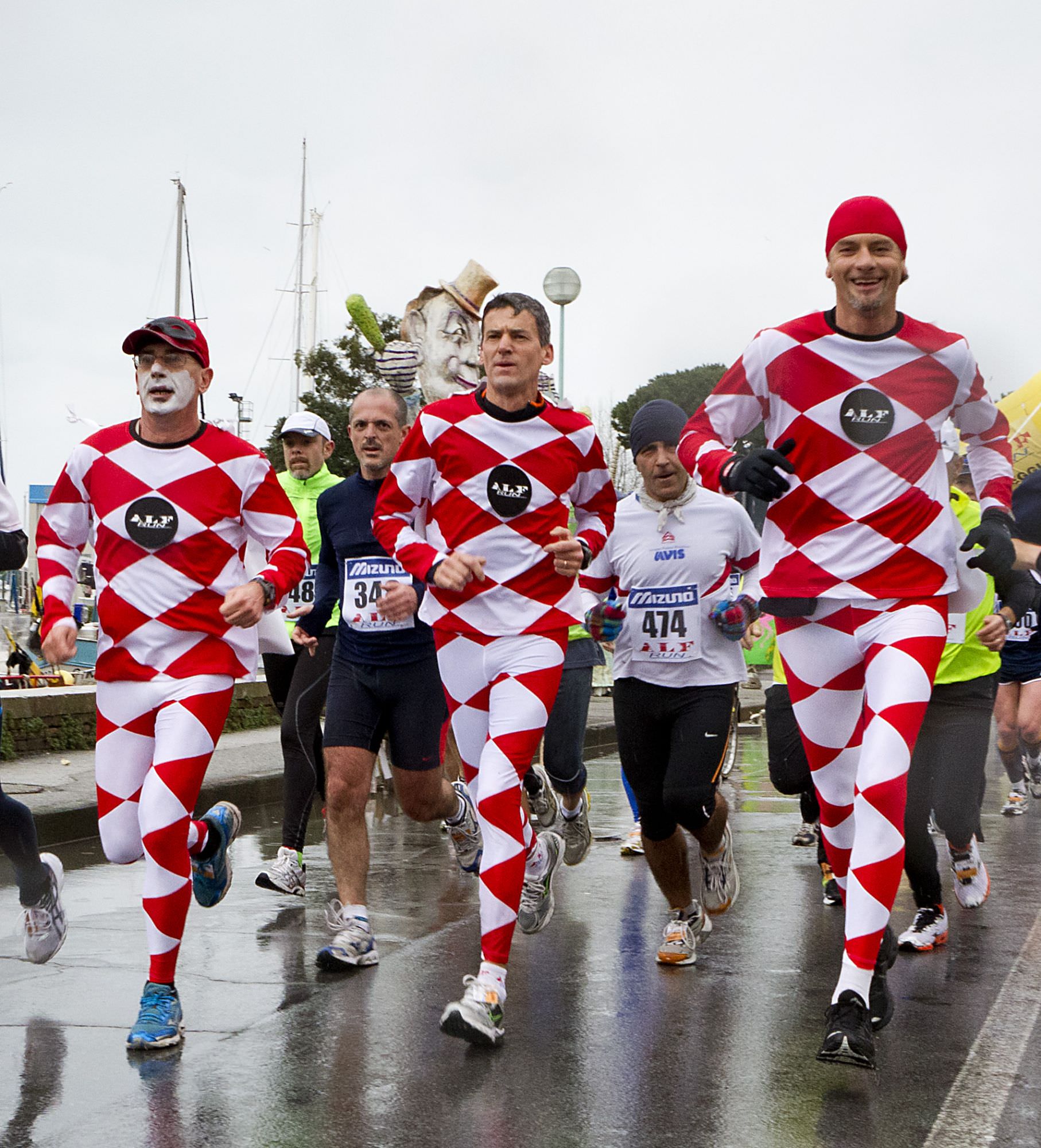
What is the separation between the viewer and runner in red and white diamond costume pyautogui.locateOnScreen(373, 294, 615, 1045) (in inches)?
198

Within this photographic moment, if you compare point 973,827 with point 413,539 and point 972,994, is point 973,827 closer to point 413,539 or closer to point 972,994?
point 972,994

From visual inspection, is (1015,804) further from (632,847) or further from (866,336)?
(866,336)

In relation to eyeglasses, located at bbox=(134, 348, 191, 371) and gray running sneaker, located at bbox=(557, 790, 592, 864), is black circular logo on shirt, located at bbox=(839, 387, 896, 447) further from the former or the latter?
gray running sneaker, located at bbox=(557, 790, 592, 864)

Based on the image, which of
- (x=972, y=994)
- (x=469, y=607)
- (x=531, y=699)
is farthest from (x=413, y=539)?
(x=972, y=994)

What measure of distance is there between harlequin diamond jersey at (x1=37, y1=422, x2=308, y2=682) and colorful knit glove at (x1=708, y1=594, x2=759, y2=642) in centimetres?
176

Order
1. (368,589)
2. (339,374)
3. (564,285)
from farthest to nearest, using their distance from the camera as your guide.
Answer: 1. (339,374)
2. (564,285)
3. (368,589)

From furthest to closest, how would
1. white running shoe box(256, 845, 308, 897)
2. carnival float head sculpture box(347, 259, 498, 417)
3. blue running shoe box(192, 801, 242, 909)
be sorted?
carnival float head sculpture box(347, 259, 498, 417) → white running shoe box(256, 845, 308, 897) → blue running shoe box(192, 801, 242, 909)

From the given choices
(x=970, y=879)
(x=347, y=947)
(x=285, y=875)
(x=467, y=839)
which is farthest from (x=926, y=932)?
(x=285, y=875)

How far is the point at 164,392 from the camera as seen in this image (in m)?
5.17

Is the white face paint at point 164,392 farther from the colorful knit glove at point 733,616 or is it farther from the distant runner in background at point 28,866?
the colorful knit glove at point 733,616

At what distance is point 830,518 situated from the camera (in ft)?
15.9

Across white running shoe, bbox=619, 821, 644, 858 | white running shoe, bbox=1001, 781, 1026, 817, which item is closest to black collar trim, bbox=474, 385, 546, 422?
white running shoe, bbox=619, 821, 644, 858

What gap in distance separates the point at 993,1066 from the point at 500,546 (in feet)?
7.20

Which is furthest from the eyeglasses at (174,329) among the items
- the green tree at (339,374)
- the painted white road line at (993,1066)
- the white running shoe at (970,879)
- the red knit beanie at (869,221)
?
the green tree at (339,374)
